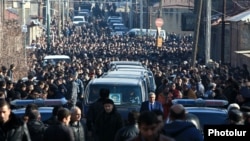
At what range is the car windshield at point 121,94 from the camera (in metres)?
21.2

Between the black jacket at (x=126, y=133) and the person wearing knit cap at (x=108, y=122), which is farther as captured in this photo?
the person wearing knit cap at (x=108, y=122)

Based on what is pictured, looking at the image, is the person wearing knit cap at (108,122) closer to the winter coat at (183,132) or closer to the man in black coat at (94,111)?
the man in black coat at (94,111)

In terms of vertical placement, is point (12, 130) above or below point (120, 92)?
above

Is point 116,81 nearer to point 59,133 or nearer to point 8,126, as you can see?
point 59,133

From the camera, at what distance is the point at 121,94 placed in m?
21.4

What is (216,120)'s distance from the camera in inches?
628

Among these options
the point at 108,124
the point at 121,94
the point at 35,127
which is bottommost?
the point at 108,124

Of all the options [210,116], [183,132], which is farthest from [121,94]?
[183,132]

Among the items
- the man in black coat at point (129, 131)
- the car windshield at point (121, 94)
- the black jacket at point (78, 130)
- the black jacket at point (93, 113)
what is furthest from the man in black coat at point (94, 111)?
the man in black coat at point (129, 131)

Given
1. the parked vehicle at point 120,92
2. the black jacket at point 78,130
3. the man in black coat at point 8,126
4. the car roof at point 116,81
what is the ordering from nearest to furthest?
the man in black coat at point 8,126 < the black jacket at point 78,130 < the parked vehicle at point 120,92 < the car roof at point 116,81

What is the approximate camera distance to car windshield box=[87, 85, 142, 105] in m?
21.2

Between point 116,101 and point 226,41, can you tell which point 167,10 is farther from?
point 116,101

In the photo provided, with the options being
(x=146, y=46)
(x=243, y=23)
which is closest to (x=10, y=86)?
(x=243, y=23)

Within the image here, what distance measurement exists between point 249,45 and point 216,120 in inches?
1583
